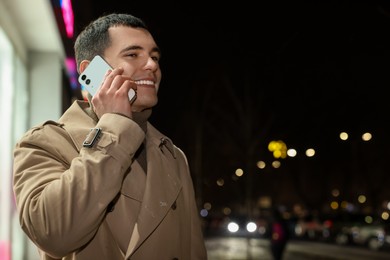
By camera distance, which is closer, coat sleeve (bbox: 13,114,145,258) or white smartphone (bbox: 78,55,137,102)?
coat sleeve (bbox: 13,114,145,258)

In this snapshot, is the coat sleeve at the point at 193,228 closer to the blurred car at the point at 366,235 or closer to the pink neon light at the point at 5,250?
the pink neon light at the point at 5,250

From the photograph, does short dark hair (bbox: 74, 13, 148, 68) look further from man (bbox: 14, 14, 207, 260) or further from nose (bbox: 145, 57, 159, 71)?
nose (bbox: 145, 57, 159, 71)

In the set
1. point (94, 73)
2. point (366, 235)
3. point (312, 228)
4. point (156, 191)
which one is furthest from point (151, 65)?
point (312, 228)

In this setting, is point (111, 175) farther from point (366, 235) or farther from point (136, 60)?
point (366, 235)

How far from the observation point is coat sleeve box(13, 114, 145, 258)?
5.67ft

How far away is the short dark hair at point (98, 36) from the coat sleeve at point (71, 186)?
38 centimetres

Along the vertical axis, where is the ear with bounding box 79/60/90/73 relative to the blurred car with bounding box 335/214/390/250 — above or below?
below

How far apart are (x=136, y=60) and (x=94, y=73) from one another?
178 millimetres

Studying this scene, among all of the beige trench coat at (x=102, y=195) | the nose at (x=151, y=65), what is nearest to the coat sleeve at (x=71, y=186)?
the beige trench coat at (x=102, y=195)

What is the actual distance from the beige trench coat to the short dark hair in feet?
0.67

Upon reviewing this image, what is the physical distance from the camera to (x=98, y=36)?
7.27ft

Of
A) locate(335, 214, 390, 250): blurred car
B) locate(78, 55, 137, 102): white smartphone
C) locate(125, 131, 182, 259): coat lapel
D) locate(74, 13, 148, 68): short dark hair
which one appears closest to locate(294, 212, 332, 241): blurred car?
locate(335, 214, 390, 250): blurred car

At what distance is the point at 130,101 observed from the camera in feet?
6.56

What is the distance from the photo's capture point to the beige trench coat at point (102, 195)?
1743mm
